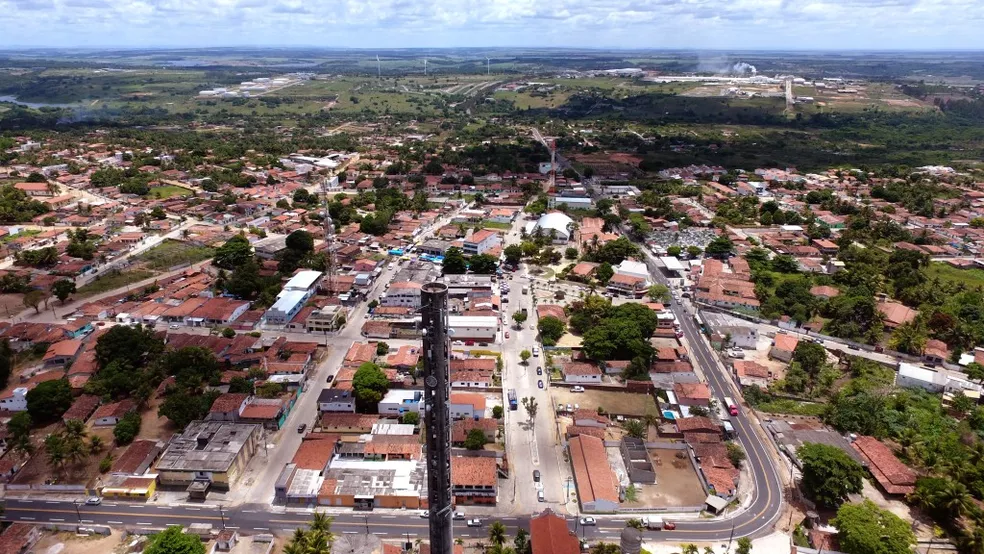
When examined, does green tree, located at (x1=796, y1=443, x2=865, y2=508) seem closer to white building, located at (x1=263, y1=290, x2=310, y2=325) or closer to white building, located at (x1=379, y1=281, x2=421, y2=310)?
white building, located at (x1=379, y1=281, x2=421, y2=310)

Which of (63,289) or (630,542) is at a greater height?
(63,289)

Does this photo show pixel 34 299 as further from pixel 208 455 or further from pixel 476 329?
pixel 476 329

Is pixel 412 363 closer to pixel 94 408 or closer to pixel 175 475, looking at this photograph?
pixel 175 475

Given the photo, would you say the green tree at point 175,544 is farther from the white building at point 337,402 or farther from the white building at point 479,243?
the white building at point 479,243

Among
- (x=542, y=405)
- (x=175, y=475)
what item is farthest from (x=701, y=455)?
(x=175, y=475)

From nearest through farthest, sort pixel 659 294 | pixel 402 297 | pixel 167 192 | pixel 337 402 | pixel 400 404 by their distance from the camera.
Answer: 1. pixel 337 402
2. pixel 400 404
3. pixel 402 297
4. pixel 659 294
5. pixel 167 192

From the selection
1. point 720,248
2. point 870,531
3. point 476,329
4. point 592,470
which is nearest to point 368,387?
point 476,329
